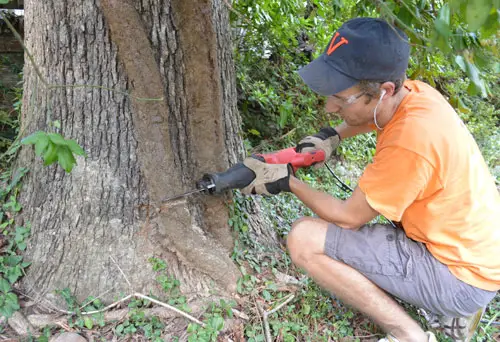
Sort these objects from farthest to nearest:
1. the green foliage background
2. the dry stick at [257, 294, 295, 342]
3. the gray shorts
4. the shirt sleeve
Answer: the green foliage background → the dry stick at [257, 294, 295, 342] → the gray shorts → the shirt sleeve

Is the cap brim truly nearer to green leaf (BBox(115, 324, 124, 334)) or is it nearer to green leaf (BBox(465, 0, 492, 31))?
green leaf (BBox(465, 0, 492, 31))

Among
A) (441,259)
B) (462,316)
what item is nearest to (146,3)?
(441,259)

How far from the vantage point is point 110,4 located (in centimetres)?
170

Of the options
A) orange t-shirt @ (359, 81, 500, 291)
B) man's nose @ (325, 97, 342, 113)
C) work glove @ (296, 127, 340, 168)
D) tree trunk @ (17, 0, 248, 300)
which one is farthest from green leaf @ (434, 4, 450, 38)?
work glove @ (296, 127, 340, 168)

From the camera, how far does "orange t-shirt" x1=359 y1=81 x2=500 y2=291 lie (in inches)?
70.2

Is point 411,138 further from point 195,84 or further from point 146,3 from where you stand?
point 146,3

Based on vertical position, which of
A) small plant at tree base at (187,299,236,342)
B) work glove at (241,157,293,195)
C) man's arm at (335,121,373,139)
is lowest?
small plant at tree base at (187,299,236,342)

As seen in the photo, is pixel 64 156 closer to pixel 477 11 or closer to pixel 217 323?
pixel 217 323

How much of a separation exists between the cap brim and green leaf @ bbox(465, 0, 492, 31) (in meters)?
0.91

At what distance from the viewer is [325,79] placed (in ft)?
6.31

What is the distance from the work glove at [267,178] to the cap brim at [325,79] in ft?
1.43

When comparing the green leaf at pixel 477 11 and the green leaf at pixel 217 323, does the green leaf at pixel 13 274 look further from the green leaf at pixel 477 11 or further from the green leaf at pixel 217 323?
the green leaf at pixel 477 11

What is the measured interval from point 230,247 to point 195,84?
0.88 metres

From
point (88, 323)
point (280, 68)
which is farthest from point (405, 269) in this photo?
point (280, 68)
